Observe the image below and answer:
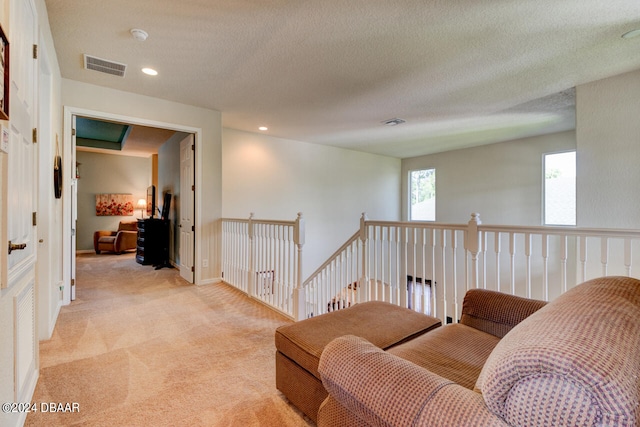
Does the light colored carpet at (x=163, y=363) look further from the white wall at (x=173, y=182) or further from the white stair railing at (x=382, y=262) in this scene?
the white wall at (x=173, y=182)

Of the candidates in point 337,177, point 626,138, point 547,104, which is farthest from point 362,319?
point 337,177

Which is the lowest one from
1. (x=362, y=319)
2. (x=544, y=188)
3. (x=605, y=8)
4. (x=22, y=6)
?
(x=362, y=319)

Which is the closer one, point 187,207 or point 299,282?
point 299,282

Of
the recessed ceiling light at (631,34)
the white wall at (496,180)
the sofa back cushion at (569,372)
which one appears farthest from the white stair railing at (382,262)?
the recessed ceiling light at (631,34)

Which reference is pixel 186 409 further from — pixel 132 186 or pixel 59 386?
pixel 132 186

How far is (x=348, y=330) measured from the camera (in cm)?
161

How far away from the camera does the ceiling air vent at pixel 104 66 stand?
287 centimetres

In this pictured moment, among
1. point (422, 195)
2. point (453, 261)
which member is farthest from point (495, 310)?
point (422, 195)

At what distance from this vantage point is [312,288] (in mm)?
3781

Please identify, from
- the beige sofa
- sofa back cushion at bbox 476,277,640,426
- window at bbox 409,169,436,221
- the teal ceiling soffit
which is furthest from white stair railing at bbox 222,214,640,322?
the teal ceiling soffit

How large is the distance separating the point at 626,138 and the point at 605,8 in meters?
1.57

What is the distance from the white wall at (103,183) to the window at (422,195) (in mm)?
7444

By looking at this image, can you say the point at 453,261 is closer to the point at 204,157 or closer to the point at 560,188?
the point at 204,157

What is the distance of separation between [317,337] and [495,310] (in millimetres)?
1008
